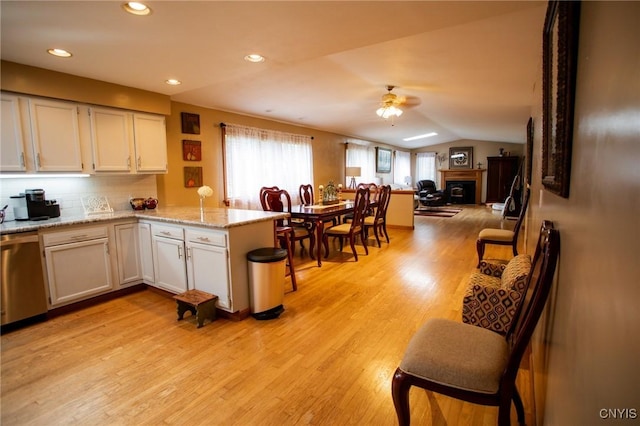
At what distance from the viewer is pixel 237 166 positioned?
521cm

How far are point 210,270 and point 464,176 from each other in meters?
11.5

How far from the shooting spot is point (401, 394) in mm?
1435

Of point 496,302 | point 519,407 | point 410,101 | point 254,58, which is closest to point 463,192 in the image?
point 410,101

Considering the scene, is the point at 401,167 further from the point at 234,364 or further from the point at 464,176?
the point at 234,364

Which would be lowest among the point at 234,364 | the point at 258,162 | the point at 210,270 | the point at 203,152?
the point at 234,364

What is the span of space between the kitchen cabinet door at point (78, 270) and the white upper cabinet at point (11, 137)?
80cm

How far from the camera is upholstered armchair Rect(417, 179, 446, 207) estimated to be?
11.0 m

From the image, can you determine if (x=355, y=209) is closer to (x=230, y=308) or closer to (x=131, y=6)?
Result: (x=230, y=308)

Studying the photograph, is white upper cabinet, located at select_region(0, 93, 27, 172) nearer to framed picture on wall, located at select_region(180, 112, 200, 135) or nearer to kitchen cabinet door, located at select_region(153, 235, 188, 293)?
kitchen cabinet door, located at select_region(153, 235, 188, 293)

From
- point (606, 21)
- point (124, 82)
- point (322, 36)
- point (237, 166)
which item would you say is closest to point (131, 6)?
point (322, 36)

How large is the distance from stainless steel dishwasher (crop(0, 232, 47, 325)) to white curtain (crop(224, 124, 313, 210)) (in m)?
2.61

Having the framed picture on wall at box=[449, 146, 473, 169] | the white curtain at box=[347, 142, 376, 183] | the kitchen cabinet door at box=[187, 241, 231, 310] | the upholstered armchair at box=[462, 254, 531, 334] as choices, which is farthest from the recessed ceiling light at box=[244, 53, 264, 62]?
the framed picture on wall at box=[449, 146, 473, 169]

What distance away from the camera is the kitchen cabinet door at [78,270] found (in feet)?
9.54

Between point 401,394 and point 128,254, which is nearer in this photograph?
point 401,394
